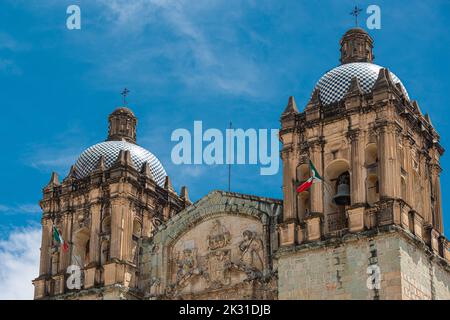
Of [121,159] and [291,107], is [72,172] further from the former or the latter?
[291,107]

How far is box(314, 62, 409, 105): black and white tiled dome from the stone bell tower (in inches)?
1.3

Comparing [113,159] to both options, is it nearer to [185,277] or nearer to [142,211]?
[142,211]

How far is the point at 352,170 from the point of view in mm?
33250

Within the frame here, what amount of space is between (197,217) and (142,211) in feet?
11.0

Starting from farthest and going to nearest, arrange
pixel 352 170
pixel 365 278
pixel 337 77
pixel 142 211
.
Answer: pixel 142 211 < pixel 337 77 < pixel 352 170 < pixel 365 278

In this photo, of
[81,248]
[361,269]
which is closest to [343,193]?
[361,269]

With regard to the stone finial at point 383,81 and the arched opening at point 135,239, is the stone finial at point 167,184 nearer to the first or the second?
the arched opening at point 135,239

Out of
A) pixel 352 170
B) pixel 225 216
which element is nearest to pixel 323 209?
pixel 352 170

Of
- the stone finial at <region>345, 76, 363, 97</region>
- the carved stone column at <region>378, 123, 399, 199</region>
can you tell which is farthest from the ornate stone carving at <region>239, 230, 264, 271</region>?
the stone finial at <region>345, 76, 363, 97</region>

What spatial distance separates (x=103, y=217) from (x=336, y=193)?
30.1 feet

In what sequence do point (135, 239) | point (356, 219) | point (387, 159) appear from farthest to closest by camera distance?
point (135, 239)
point (387, 159)
point (356, 219)

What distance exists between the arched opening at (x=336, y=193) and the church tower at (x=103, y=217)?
7.51 m

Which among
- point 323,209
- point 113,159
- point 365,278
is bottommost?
point 365,278

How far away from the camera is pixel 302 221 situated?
3372cm
